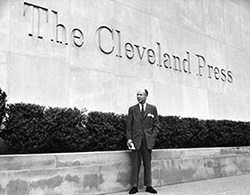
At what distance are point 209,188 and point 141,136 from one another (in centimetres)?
172

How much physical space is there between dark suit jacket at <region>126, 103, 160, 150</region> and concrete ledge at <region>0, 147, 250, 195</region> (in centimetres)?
39

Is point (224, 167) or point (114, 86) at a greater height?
point (114, 86)

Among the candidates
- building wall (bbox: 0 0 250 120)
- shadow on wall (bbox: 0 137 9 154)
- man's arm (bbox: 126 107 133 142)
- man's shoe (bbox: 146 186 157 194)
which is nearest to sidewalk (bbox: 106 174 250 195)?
man's shoe (bbox: 146 186 157 194)

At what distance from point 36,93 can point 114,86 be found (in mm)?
2174

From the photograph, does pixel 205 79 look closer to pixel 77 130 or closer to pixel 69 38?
pixel 69 38

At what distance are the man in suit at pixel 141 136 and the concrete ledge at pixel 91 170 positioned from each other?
0.84 ft

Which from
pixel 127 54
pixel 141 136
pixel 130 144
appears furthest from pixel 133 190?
pixel 127 54

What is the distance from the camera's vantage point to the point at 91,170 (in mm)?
6129

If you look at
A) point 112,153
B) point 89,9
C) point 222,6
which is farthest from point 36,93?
point 222,6

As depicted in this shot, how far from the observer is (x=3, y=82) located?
22.4ft

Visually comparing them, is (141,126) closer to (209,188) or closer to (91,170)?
(91,170)

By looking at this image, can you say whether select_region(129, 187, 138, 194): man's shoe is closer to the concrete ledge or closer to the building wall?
the concrete ledge

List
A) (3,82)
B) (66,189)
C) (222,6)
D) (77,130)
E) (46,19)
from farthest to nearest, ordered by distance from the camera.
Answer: (222,6) < (46,19) < (3,82) < (77,130) < (66,189)

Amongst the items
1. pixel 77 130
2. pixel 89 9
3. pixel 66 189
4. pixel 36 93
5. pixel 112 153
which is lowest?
pixel 66 189
